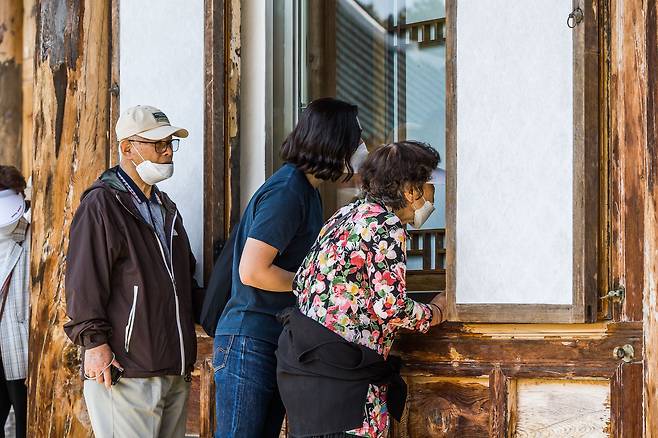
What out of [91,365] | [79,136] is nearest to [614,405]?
[91,365]

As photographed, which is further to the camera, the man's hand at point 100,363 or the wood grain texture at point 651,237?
the man's hand at point 100,363

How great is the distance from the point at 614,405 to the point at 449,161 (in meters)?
1.06

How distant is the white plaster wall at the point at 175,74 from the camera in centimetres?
456

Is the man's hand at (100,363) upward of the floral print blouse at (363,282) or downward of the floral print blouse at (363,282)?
downward

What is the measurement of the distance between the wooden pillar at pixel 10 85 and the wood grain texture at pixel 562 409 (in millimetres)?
5252

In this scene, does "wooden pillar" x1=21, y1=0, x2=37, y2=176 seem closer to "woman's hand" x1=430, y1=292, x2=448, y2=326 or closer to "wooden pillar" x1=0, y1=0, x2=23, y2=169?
"wooden pillar" x1=0, y1=0, x2=23, y2=169

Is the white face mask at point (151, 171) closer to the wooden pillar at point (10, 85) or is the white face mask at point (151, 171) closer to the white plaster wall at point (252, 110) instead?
the white plaster wall at point (252, 110)

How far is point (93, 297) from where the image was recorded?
11.8 feet

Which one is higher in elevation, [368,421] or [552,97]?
[552,97]

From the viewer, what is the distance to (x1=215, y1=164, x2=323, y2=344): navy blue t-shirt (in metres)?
3.40

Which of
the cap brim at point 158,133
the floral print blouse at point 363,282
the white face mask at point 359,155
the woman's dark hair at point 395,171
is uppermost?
the cap brim at point 158,133

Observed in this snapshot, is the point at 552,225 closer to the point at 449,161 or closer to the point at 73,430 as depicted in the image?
the point at 449,161

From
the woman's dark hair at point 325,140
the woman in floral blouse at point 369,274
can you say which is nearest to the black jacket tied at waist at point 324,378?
the woman in floral blouse at point 369,274

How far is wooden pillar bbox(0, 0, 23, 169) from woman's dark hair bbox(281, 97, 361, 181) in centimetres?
478
